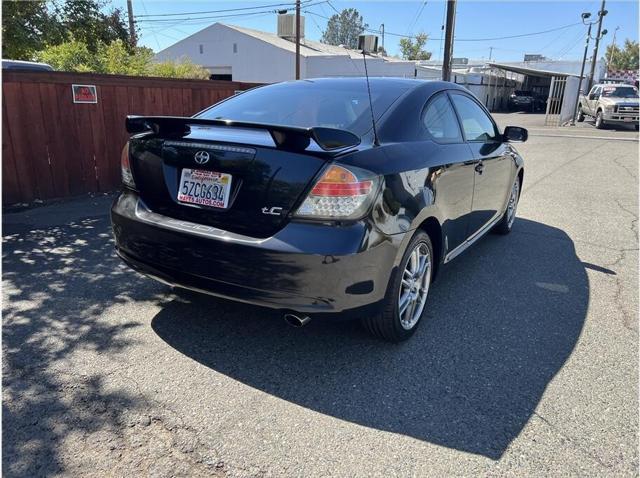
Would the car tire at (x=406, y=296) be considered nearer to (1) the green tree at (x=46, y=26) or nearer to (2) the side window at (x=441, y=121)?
(2) the side window at (x=441, y=121)

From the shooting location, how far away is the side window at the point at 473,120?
3977mm

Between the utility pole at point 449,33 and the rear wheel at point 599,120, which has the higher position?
the utility pole at point 449,33

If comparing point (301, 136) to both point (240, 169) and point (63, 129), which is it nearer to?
point (240, 169)

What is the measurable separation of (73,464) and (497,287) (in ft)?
10.7

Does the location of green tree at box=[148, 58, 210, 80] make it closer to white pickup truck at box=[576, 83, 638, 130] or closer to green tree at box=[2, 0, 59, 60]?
green tree at box=[2, 0, 59, 60]

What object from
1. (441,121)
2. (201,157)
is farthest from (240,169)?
(441,121)

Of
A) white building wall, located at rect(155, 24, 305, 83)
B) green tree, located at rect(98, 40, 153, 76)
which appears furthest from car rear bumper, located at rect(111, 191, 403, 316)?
white building wall, located at rect(155, 24, 305, 83)

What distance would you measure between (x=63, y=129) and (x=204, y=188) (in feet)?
14.7

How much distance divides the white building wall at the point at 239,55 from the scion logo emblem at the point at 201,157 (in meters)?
32.1

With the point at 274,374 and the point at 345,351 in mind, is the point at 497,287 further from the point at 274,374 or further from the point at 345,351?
the point at 274,374

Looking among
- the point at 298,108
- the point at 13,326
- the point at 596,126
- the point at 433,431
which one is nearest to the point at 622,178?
the point at 298,108

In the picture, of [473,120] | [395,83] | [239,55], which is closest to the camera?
[395,83]

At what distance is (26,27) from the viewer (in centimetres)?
841

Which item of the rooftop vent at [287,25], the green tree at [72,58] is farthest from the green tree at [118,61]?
the rooftop vent at [287,25]
